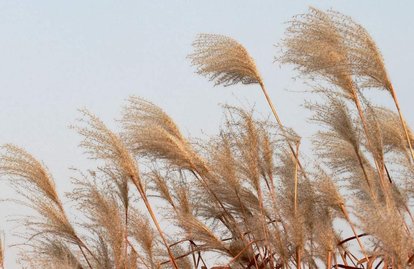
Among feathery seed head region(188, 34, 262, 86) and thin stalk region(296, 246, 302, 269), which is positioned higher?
feathery seed head region(188, 34, 262, 86)

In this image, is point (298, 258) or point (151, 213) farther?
point (151, 213)

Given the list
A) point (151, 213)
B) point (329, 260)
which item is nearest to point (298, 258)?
point (329, 260)

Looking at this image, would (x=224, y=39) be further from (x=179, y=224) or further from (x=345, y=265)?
(x=345, y=265)

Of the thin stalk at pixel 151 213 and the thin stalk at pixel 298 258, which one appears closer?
the thin stalk at pixel 298 258

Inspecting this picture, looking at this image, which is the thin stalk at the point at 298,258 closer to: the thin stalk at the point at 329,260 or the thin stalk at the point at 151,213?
the thin stalk at the point at 329,260

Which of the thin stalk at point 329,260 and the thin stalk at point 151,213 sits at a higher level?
the thin stalk at point 151,213

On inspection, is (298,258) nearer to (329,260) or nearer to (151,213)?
(329,260)

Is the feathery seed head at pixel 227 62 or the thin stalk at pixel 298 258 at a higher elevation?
the feathery seed head at pixel 227 62

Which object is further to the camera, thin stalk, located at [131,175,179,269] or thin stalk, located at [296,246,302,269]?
thin stalk, located at [131,175,179,269]

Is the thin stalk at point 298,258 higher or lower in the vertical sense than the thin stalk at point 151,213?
lower

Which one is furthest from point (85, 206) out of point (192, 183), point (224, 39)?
point (224, 39)

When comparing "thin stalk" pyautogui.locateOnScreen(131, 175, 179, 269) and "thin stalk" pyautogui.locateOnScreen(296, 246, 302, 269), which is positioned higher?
"thin stalk" pyautogui.locateOnScreen(131, 175, 179, 269)

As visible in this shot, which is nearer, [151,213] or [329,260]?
[329,260]

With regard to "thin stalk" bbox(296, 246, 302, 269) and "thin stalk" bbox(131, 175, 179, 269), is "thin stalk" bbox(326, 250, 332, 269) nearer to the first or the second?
"thin stalk" bbox(296, 246, 302, 269)
